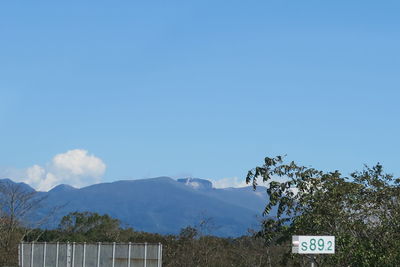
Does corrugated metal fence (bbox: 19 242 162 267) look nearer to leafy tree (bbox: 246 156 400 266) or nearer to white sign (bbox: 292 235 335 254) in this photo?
leafy tree (bbox: 246 156 400 266)

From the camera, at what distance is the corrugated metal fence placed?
37812 mm

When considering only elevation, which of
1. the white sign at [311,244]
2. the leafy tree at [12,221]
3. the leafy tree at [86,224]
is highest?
the leafy tree at [86,224]

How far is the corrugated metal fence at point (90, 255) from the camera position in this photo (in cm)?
3781

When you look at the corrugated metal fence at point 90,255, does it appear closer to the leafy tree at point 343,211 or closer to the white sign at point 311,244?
the leafy tree at point 343,211

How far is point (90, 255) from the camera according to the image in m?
41.4

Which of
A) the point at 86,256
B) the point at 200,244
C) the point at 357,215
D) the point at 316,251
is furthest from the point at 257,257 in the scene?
the point at 316,251

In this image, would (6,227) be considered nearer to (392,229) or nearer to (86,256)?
(86,256)

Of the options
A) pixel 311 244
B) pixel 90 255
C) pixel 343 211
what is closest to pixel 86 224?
pixel 90 255

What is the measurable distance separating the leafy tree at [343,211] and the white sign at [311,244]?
24.3ft

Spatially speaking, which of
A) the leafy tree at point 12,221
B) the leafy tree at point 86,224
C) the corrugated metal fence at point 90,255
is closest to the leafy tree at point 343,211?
the corrugated metal fence at point 90,255

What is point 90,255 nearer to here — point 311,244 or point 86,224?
point 311,244

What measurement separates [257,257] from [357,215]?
→ 31.4 metres

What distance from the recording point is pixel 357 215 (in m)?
29.3

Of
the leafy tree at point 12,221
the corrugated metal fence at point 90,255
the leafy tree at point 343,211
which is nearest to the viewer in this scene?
the leafy tree at point 343,211
